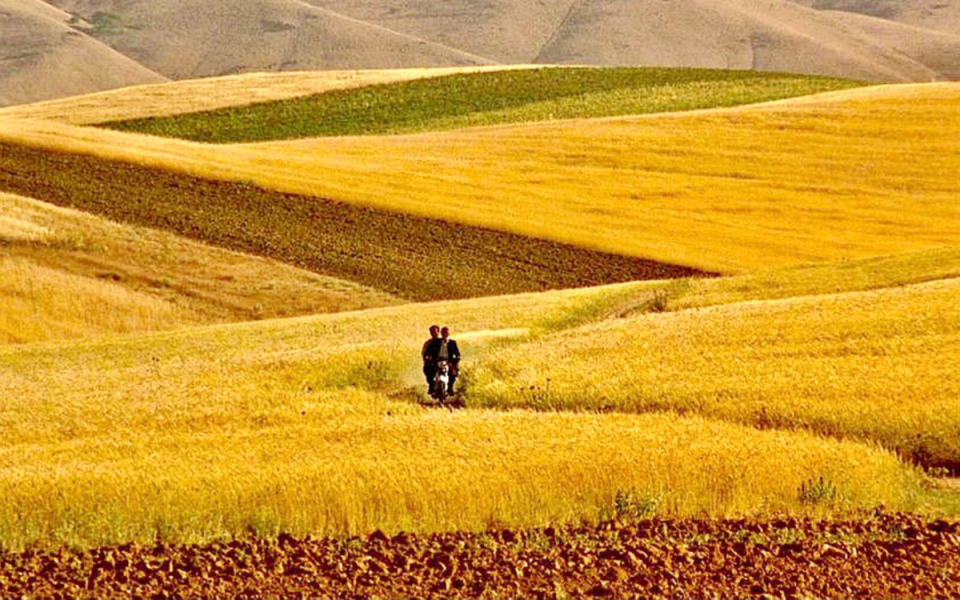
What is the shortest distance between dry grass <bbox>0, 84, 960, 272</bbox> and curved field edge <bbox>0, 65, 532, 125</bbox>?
28190 millimetres

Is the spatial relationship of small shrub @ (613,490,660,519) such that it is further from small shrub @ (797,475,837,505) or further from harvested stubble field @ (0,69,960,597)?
small shrub @ (797,475,837,505)

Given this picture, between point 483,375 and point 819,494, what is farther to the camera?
point 483,375

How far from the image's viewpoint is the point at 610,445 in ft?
53.5

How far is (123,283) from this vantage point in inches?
1802

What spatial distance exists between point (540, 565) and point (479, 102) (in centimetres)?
10226

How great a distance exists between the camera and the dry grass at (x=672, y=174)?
186 ft

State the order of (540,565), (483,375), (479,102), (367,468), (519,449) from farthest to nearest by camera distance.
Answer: (479,102) → (483,375) → (519,449) → (367,468) → (540,565)

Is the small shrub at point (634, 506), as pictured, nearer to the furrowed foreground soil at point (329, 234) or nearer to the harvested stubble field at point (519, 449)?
the harvested stubble field at point (519, 449)

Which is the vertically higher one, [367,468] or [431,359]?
[431,359]

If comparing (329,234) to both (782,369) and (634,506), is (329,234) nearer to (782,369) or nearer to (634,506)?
(782,369)

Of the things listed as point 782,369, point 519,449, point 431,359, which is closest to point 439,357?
point 431,359

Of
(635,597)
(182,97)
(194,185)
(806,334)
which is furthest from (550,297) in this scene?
(182,97)

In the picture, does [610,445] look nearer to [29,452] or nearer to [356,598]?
[356,598]

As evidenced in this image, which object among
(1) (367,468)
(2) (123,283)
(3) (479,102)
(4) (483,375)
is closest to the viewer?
(1) (367,468)
